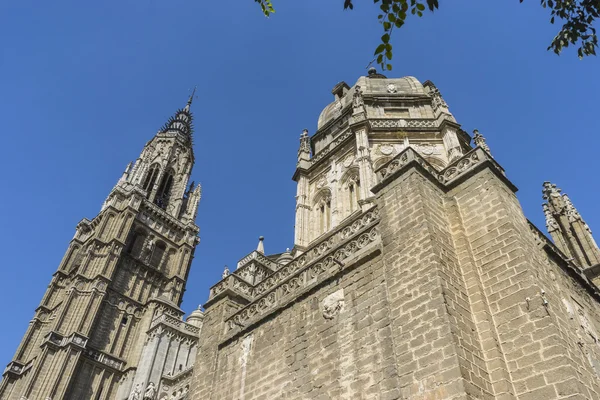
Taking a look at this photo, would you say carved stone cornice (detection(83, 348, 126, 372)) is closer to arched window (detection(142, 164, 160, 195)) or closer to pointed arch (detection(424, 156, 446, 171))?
arched window (detection(142, 164, 160, 195))

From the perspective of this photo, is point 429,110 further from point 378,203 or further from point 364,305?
point 364,305

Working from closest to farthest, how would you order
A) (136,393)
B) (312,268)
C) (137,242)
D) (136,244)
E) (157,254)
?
(312,268), (136,393), (136,244), (137,242), (157,254)

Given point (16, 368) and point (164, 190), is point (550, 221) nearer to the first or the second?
point (16, 368)

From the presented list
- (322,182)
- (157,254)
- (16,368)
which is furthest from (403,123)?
(16,368)

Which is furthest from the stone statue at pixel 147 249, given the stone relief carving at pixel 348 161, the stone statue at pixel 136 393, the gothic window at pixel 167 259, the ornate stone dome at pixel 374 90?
the stone relief carving at pixel 348 161

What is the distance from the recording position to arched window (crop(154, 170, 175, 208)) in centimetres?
5172

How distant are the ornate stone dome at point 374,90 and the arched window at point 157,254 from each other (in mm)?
27308

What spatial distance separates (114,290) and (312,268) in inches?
1307

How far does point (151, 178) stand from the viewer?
5209cm

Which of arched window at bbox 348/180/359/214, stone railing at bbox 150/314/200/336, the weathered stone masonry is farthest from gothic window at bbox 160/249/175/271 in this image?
the weathered stone masonry

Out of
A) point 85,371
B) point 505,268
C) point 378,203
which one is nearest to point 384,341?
point 505,268

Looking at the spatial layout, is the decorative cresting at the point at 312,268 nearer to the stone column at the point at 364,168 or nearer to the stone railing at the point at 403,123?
the stone column at the point at 364,168

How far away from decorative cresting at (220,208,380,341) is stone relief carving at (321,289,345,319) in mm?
498

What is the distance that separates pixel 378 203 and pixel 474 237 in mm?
2205
